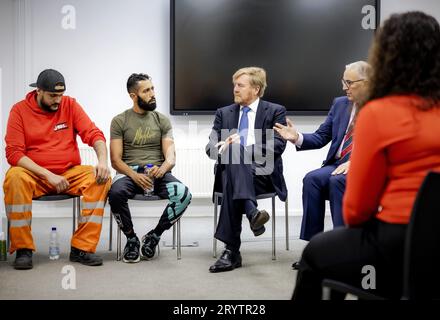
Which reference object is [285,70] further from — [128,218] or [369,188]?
[369,188]

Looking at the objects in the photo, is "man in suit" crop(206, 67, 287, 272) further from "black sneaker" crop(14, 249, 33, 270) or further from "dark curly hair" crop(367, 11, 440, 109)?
"dark curly hair" crop(367, 11, 440, 109)

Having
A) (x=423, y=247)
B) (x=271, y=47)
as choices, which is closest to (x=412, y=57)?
(x=423, y=247)

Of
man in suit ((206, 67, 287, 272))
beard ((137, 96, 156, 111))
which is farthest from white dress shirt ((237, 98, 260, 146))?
beard ((137, 96, 156, 111))

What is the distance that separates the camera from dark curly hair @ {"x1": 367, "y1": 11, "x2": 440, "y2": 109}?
5.44 feet

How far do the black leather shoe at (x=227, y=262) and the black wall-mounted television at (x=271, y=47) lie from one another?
205 centimetres

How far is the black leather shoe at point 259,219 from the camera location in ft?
11.0

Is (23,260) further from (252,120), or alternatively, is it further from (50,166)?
(252,120)

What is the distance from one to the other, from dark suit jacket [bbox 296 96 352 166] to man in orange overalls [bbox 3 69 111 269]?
1295 mm

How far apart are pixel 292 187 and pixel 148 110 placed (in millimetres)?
2055

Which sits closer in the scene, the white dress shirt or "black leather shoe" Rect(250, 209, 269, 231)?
"black leather shoe" Rect(250, 209, 269, 231)

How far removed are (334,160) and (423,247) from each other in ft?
7.23

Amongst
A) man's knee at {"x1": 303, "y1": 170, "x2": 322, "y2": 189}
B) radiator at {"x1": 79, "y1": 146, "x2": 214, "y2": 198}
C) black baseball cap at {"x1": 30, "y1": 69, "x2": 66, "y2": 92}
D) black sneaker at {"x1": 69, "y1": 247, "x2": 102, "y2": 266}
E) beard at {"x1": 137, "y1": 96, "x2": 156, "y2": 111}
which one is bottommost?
black sneaker at {"x1": 69, "y1": 247, "x2": 102, "y2": 266}

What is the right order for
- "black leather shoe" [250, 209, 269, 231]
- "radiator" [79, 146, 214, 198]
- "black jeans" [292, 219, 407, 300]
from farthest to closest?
1. "radiator" [79, 146, 214, 198]
2. "black leather shoe" [250, 209, 269, 231]
3. "black jeans" [292, 219, 407, 300]

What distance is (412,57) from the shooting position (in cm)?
167
